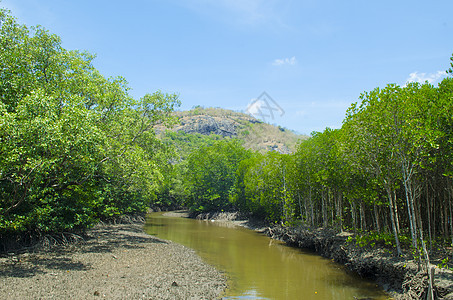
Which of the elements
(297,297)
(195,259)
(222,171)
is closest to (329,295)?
(297,297)

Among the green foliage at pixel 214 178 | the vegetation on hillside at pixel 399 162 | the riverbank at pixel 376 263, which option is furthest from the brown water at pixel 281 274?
the green foliage at pixel 214 178

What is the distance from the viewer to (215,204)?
54.0 metres

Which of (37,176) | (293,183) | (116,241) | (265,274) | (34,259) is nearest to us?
(37,176)

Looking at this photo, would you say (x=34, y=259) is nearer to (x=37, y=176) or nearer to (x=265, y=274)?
(x=37, y=176)

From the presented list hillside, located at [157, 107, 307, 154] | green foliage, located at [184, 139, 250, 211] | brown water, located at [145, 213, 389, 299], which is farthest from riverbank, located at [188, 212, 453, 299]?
hillside, located at [157, 107, 307, 154]

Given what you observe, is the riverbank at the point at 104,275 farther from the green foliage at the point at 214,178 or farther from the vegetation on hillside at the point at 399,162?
the green foliage at the point at 214,178

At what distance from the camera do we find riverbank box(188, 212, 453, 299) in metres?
10.4

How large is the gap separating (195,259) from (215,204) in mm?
36435

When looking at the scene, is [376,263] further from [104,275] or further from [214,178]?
[214,178]

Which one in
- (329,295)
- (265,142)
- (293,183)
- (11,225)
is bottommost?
(329,295)

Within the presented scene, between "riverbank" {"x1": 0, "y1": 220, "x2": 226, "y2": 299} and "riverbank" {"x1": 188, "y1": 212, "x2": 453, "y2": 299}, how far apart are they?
289 inches

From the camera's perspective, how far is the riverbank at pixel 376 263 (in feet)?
34.1

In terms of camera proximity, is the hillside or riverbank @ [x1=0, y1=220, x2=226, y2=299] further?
the hillside

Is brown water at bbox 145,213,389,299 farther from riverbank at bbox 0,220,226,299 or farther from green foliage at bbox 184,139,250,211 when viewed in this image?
green foliage at bbox 184,139,250,211
